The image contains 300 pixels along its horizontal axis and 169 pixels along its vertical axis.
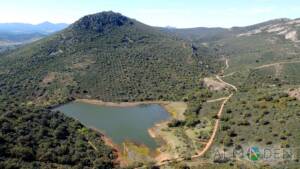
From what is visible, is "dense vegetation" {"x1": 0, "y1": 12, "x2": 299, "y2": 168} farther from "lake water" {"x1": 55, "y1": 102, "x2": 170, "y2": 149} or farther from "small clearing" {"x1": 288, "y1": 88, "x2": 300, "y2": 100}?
"lake water" {"x1": 55, "y1": 102, "x2": 170, "y2": 149}

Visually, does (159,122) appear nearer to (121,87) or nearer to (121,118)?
(121,118)

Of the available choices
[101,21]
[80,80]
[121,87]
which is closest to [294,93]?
[121,87]

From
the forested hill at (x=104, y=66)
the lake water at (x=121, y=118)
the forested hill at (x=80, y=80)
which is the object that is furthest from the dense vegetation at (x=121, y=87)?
the lake water at (x=121, y=118)

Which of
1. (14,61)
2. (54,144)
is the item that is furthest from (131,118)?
(14,61)

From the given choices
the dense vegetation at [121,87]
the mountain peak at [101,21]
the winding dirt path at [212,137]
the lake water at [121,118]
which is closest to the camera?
the dense vegetation at [121,87]

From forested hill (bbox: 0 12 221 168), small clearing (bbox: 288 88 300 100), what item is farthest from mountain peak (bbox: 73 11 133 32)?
small clearing (bbox: 288 88 300 100)

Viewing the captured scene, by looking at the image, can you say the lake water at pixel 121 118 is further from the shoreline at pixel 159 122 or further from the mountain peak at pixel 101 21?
the mountain peak at pixel 101 21
